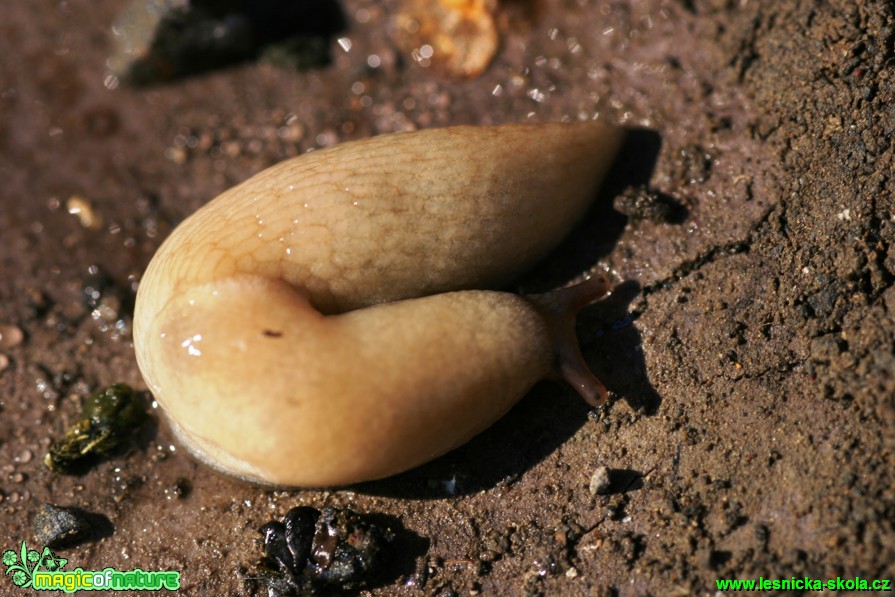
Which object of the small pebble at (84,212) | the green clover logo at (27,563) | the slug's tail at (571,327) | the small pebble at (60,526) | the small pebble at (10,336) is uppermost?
the slug's tail at (571,327)

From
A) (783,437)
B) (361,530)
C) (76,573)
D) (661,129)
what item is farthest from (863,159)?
(76,573)

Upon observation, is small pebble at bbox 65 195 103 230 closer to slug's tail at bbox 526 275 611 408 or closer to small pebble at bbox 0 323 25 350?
small pebble at bbox 0 323 25 350

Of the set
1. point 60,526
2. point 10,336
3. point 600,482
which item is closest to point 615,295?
point 600,482

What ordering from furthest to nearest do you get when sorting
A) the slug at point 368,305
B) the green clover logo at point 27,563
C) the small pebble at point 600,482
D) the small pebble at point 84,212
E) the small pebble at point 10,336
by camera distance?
the small pebble at point 84,212 < the small pebble at point 10,336 < the green clover logo at point 27,563 < the small pebble at point 600,482 < the slug at point 368,305

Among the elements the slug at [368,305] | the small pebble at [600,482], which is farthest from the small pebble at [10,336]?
the small pebble at [600,482]

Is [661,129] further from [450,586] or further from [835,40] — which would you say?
[450,586]

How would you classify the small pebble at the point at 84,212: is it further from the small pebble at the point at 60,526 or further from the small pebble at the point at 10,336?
the small pebble at the point at 60,526
